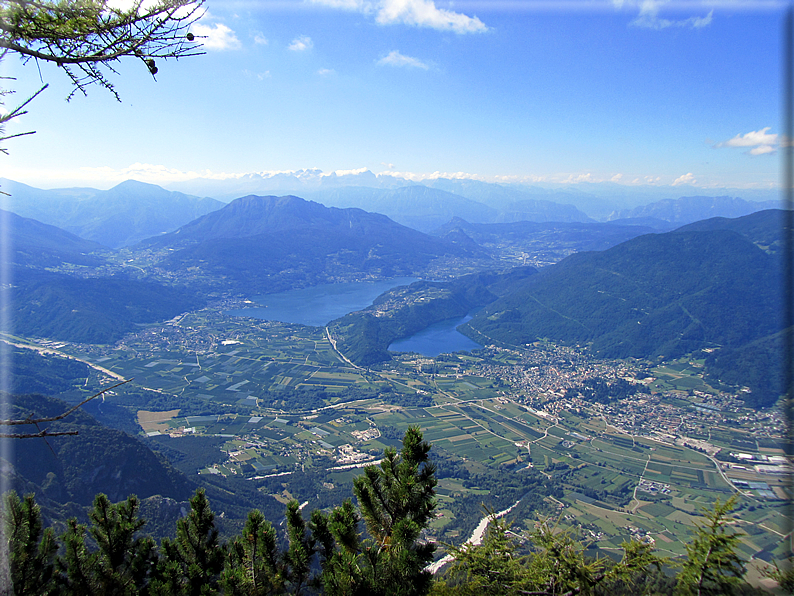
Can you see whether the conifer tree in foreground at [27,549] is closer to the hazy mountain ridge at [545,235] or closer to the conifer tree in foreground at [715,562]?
the conifer tree in foreground at [715,562]

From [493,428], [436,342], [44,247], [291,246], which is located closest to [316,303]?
[436,342]

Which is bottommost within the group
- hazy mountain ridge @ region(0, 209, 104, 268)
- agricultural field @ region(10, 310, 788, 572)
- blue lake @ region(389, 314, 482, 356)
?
agricultural field @ region(10, 310, 788, 572)

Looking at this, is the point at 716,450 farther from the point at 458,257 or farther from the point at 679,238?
the point at 458,257

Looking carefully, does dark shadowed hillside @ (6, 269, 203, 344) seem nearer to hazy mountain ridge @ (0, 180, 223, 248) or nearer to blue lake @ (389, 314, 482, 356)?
blue lake @ (389, 314, 482, 356)

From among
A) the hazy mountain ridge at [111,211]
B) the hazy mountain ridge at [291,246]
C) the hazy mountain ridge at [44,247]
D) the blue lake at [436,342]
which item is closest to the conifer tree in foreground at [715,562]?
the blue lake at [436,342]

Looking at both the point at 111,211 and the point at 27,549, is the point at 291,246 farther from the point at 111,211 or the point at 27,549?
the point at 27,549

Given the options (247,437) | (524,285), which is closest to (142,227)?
(524,285)

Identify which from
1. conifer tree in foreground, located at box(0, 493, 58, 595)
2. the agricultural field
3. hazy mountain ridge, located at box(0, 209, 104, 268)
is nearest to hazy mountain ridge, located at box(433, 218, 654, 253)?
the agricultural field
